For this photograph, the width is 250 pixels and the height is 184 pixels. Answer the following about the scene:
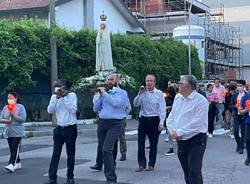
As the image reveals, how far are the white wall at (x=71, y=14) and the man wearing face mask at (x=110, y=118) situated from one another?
22.4 m

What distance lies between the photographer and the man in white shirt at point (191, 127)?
710 cm

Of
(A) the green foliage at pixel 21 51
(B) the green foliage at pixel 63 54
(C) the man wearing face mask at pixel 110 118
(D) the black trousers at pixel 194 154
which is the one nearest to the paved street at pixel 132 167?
(C) the man wearing face mask at pixel 110 118

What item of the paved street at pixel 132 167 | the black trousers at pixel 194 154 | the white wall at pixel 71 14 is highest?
the white wall at pixel 71 14

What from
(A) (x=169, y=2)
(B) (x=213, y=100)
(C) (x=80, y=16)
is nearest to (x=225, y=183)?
(B) (x=213, y=100)

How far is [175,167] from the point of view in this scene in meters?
11.0

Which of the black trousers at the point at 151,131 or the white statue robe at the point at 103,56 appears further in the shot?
the white statue robe at the point at 103,56

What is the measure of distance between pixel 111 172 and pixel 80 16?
25.4m

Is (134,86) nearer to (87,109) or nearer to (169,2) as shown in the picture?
(87,109)

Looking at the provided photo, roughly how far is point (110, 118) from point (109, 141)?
0.40m

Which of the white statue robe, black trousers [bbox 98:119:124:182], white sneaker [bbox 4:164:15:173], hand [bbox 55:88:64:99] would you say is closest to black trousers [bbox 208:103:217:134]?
the white statue robe

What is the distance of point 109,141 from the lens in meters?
9.09

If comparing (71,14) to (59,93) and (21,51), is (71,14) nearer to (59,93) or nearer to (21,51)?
(21,51)

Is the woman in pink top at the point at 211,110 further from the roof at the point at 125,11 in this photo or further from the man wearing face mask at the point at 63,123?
the roof at the point at 125,11

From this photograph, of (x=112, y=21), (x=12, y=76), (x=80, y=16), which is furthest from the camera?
(x=112, y=21)
